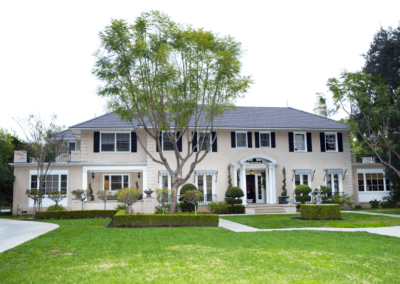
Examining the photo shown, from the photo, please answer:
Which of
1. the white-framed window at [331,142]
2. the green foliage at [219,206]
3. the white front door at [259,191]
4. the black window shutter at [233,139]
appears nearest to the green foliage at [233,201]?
the green foliage at [219,206]

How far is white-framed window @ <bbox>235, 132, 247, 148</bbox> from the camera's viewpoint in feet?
85.6

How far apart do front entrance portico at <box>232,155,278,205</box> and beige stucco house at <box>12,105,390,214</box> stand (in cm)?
7

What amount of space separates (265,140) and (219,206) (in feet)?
20.5

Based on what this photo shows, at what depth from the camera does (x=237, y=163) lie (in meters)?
25.5

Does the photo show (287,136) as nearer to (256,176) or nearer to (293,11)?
(256,176)

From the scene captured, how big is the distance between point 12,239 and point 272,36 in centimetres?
1057

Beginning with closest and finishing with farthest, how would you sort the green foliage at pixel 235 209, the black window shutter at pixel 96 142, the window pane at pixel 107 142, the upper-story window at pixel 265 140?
1. the green foliage at pixel 235 209
2. the black window shutter at pixel 96 142
3. the window pane at pixel 107 142
4. the upper-story window at pixel 265 140

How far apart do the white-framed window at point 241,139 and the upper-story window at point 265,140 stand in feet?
3.92

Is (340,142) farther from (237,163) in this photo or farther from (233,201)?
(233,201)

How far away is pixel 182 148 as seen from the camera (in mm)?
25219

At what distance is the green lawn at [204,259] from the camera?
6.21 metres

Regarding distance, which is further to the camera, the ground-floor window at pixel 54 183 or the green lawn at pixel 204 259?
the ground-floor window at pixel 54 183

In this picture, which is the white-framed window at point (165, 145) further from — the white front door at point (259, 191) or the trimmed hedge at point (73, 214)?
the white front door at point (259, 191)

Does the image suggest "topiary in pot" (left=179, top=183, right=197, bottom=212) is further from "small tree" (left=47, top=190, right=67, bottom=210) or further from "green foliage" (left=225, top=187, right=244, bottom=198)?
"small tree" (left=47, top=190, right=67, bottom=210)
